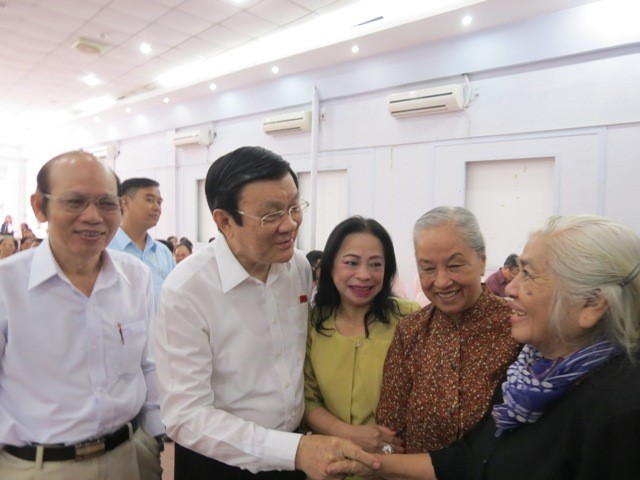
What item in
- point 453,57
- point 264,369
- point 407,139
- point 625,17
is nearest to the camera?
point 264,369

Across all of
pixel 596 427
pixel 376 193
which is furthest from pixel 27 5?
pixel 596 427

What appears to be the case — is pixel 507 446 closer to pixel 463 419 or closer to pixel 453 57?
pixel 463 419

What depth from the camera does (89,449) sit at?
55.2 inches

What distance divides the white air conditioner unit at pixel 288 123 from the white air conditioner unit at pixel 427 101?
54.6 inches

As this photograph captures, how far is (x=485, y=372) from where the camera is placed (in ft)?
4.45

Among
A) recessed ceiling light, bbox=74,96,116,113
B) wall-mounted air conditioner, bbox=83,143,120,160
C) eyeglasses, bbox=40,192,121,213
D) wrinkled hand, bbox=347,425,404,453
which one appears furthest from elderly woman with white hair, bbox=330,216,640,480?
wall-mounted air conditioner, bbox=83,143,120,160

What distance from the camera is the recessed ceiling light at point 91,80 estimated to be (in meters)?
7.78

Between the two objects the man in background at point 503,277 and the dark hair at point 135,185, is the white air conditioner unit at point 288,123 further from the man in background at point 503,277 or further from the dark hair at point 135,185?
the man in background at point 503,277

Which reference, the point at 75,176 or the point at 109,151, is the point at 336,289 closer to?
the point at 75,176

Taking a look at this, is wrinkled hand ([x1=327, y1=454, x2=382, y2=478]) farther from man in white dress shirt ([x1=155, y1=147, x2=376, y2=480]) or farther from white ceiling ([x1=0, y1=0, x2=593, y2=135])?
white ceiling ([x1=0, y1=0, x2=593, y2=135])

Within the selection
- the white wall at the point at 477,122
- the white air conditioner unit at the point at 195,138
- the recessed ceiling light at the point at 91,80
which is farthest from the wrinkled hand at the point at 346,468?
the recessed ceiling light at the point at 91,80

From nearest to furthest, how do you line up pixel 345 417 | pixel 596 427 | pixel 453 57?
pixel 596 427 → pixel 345 417 → pixel 453 57

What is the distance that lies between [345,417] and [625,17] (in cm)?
448

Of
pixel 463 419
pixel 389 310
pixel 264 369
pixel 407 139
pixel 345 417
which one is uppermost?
pixel 407 139
